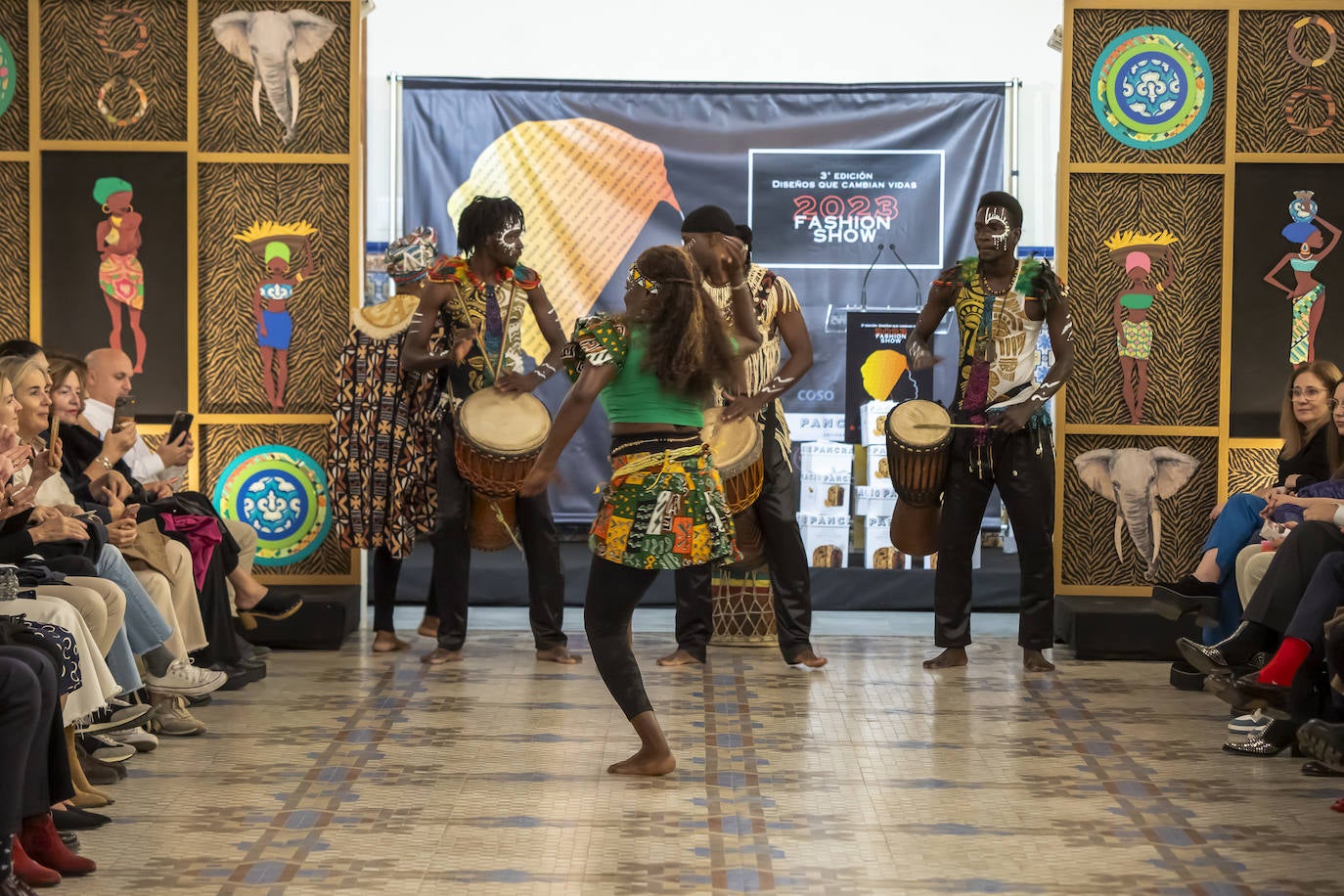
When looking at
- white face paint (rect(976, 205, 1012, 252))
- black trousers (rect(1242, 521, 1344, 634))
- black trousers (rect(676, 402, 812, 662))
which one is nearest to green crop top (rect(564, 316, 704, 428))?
black trousers (rect(1242, 521, 1344, 634))

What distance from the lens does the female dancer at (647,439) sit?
14.2ft

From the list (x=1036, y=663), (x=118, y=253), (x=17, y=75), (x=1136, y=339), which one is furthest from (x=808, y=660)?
(x=17, y=75)

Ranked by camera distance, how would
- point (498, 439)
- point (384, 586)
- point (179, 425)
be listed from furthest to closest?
point (384, 586), point (498, 439), point (179, 425)

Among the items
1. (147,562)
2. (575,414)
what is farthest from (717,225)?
(147,562)

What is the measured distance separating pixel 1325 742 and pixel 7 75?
6.11m

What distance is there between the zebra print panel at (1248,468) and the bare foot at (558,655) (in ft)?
9.69

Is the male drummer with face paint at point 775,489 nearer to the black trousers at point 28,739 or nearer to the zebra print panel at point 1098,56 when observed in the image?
the zebra print panel at point 1098,56

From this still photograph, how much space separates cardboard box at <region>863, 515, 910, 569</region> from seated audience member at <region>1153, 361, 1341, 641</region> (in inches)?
102

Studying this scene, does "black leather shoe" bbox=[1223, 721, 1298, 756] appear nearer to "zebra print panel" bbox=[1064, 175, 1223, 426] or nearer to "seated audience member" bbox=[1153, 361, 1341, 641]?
"seated audience member" bbox=[1153, 361, 1341, 641]

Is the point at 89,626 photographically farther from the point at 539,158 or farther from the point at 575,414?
the point at 539,158

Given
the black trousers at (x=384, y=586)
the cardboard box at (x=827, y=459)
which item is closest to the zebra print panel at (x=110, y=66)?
the black trousers at (x=384, y=586)

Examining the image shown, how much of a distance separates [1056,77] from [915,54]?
0.76 meters

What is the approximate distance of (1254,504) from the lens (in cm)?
580

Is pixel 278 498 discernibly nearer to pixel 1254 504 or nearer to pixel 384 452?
pixel 384 452
